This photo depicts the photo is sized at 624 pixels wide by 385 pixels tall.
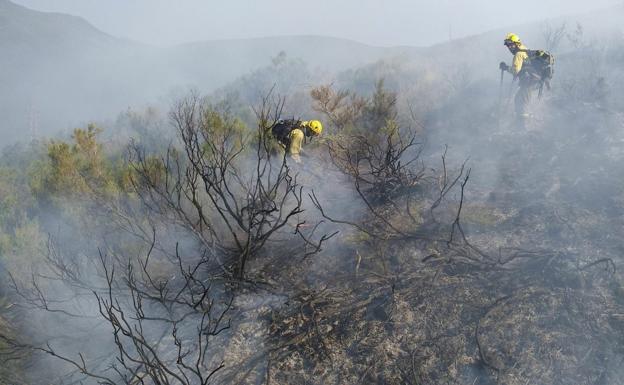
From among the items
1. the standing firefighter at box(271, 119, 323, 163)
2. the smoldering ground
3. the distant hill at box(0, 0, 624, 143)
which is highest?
the distant hill at box(0, 0, 624, 143)

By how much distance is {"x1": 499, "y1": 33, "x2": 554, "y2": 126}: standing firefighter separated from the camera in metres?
7.20

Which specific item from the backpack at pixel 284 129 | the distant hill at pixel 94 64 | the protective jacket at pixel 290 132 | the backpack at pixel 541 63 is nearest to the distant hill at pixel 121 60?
the distant hill at pixel 94 64

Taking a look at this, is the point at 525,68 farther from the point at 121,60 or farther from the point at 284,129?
the point at 121,60

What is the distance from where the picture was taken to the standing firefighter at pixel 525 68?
720 centimetres

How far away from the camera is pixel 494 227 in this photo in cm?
490

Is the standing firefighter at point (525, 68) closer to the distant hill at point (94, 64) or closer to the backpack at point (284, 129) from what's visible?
the backpack at point (284, 129)

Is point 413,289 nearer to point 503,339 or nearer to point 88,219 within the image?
point 503,339

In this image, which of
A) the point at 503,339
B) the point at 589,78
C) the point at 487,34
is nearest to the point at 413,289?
the point at 503,339

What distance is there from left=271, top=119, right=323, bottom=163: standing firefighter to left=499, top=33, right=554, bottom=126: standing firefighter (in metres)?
4.01

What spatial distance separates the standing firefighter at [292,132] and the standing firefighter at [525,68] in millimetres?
4015

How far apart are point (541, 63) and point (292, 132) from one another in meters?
5.02

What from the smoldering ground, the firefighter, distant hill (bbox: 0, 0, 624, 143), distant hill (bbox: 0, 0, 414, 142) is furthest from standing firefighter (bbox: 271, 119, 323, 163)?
distant hill (bbox: 0, 0, 414, 142)

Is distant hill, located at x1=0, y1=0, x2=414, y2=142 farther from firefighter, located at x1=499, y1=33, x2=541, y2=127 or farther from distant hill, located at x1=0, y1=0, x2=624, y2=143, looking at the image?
firefighter, located at x1=499, y1=33, x2=541, y2=127

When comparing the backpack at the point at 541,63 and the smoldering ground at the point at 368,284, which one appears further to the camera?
the backpack at the point at 541,63
